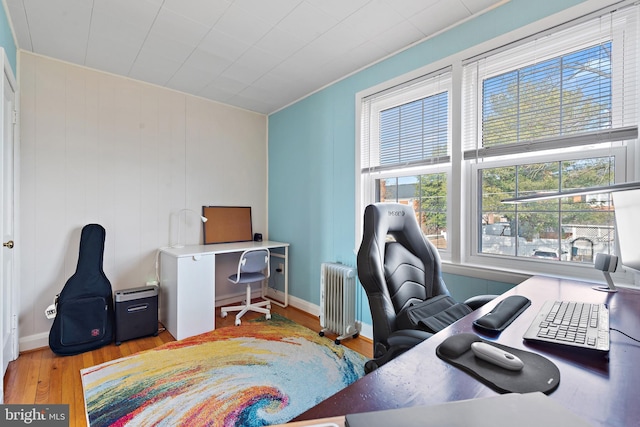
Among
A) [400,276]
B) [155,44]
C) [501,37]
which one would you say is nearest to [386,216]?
[400,276]

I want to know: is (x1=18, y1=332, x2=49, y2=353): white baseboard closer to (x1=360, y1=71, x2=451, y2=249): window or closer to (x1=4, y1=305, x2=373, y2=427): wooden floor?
(x1=4, y1=305, x2=373, y2=427): wooden floor

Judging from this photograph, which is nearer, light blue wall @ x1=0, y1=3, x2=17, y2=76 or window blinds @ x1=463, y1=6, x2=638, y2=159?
window blinds @ x1=463, y1=6, x2=638, y2=159

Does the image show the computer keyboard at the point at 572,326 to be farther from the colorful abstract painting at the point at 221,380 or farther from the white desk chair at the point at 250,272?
the white desk chair at the point at 250,272

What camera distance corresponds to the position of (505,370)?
0.71 meters

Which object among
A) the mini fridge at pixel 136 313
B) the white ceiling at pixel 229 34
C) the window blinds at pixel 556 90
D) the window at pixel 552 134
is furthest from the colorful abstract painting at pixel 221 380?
the white ceiling at pixel 229 34

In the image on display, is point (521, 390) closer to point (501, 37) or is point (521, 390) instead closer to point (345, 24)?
point (501, 37)

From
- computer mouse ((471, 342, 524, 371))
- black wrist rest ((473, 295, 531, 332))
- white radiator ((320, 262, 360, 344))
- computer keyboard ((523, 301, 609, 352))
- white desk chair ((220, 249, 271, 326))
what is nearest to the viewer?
computer mouse ((471, 342, 524, 371))

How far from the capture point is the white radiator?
2.62m

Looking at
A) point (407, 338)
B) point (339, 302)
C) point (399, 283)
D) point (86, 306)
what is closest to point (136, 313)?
point (86, 306)

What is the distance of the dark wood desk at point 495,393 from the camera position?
58 cm

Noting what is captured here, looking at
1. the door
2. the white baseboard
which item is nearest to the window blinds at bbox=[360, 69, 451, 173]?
the door

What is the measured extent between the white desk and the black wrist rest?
7.99 feet

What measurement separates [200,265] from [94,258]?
87cm

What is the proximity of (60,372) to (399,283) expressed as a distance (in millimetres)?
2504
